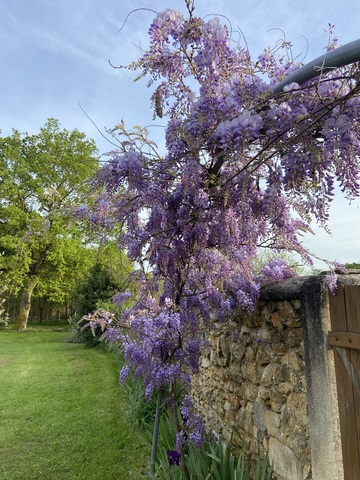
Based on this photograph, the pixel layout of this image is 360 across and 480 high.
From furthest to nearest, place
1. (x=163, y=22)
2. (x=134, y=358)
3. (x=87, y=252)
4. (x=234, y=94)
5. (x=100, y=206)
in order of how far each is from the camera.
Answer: (x=87, y=252) → (x=134, y=358) → (x=100, y=206) → (x=163, y=22) → (x=234, y=94)

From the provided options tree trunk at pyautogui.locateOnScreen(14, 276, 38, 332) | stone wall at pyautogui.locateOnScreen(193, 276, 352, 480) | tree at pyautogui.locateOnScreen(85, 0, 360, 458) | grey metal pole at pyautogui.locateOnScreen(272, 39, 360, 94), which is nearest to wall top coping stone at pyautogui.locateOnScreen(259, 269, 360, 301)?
stone wall at pyautogui.locateOnScreen(193, 276, 352, 480)

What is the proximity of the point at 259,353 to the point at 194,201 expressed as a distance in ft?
4.26

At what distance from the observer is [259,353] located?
9.21 feet

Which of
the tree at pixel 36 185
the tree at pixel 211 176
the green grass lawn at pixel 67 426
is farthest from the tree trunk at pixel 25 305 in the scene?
the tree at pixel 211 176

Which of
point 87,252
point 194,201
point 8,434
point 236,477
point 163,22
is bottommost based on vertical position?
point 8,434

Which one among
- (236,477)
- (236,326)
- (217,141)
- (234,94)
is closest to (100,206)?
(217,141)

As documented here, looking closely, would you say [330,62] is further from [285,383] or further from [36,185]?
[36,185]

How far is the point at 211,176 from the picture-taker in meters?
2.34

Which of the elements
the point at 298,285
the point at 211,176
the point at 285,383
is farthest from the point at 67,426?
the point at 211,176

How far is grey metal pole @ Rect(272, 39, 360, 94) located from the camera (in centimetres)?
150

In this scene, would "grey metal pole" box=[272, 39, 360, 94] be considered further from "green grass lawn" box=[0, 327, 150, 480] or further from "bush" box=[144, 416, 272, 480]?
"green grass lawn" box=[0, 327, 150, 480]

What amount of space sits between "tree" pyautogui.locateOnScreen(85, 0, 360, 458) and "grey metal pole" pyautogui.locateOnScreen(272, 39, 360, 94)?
0.18 ft

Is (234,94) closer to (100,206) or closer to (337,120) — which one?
(337,120)

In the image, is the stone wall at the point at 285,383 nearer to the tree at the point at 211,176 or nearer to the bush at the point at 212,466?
the bush at the point at 212,466
